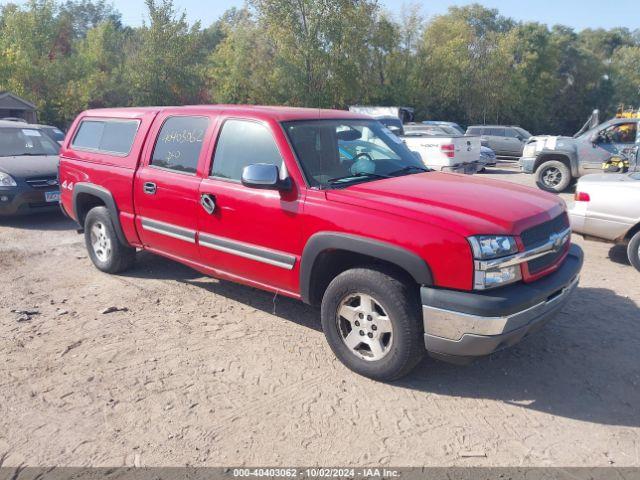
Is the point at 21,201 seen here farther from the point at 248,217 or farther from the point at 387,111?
the point at 387,111

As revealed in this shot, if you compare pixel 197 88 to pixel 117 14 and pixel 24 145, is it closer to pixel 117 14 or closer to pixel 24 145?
pixel 24 145

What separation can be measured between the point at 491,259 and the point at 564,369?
4.29 ft

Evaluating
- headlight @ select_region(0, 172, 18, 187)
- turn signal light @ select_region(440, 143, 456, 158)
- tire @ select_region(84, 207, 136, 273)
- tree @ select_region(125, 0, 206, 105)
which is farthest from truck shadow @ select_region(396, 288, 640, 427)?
tree @ select_region(125, 0, 206, 105)

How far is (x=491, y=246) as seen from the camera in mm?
3324

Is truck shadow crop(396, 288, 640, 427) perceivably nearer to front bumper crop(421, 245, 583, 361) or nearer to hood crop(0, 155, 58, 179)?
front bumper crop(421, 245, 583, 361)

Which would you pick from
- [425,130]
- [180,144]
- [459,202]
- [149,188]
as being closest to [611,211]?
[459,202]

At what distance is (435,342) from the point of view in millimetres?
3438

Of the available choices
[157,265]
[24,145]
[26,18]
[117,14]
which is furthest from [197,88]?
[117,14]

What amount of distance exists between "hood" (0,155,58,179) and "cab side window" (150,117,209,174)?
4.60 meters

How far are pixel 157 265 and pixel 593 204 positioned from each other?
5202 mm

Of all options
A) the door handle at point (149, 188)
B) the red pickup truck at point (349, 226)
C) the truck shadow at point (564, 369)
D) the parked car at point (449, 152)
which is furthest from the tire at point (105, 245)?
the parked car at point (449, 152)

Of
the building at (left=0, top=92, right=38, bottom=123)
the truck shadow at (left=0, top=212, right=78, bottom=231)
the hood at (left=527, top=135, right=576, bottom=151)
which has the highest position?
the building at (left=0, top=92, right=38, bottom=123)

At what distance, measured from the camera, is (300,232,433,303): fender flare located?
340cm

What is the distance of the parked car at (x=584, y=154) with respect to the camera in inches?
475
